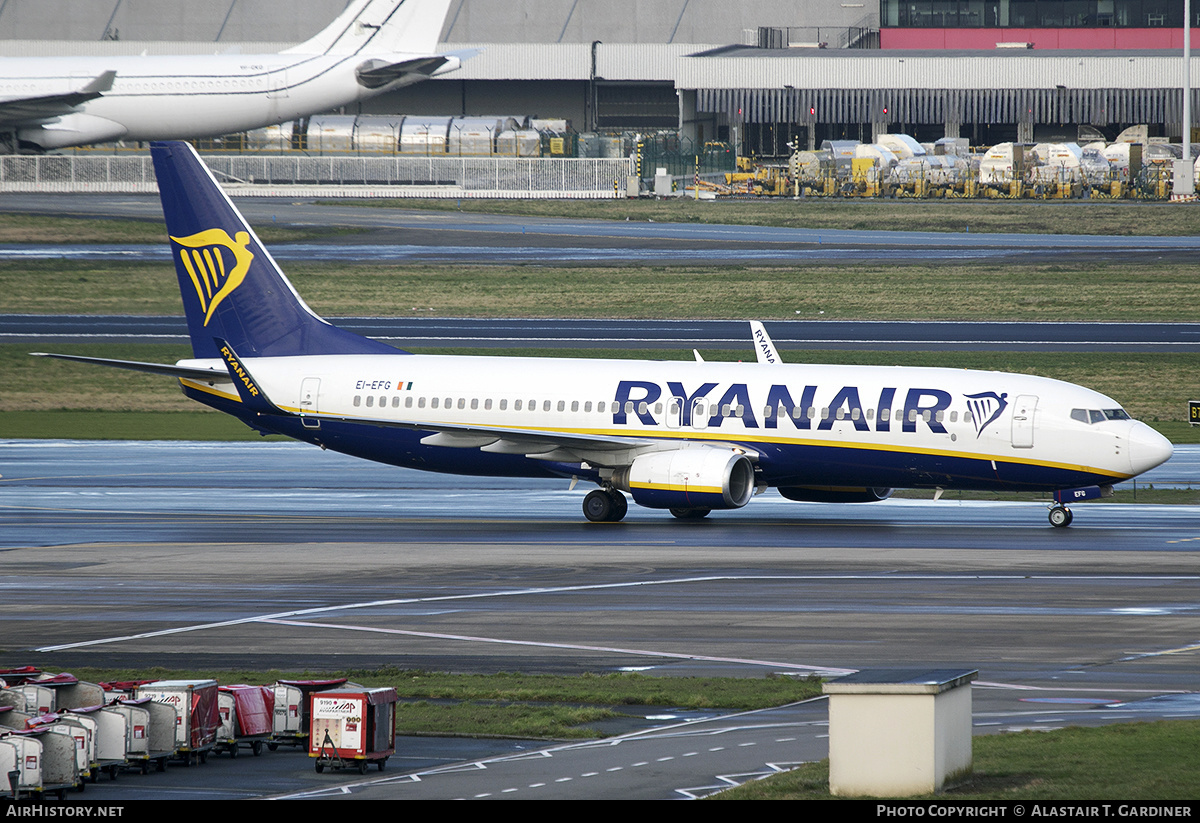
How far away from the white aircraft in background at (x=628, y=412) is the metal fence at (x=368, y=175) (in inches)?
2715

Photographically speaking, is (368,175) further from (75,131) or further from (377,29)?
→ (75,131)

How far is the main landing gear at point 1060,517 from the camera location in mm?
40125

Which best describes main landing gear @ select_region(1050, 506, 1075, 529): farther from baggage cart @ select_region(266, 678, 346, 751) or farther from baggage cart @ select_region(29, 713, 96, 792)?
baggage cart @ select_region(29, 713, 96, 792)

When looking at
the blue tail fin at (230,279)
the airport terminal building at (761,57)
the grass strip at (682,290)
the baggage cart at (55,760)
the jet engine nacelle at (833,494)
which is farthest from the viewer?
the airport terminal building at (761,57)

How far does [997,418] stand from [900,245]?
56.1 meters

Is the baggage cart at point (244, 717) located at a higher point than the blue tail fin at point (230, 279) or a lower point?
lower

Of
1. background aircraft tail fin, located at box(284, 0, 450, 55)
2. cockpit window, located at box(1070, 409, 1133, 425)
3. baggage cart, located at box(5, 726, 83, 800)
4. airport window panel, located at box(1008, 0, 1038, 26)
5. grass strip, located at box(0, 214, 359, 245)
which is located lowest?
baggage cart, located at box(5, 726, 83, 800)

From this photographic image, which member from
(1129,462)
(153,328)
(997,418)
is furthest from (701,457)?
(153,328)

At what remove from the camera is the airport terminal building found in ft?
434

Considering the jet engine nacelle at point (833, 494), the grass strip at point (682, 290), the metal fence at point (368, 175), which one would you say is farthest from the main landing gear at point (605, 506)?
the metal fence at point (368, 175)

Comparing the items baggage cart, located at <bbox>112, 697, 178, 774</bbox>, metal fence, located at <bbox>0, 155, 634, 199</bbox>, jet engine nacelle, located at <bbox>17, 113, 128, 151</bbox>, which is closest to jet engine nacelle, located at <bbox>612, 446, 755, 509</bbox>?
baggage cart, located at <bbox>112, 697, 178, 774</bbox>

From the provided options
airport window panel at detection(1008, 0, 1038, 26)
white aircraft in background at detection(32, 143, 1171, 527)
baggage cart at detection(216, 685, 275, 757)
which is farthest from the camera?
airport window panel at detection(1008, 0, 1038, 26)

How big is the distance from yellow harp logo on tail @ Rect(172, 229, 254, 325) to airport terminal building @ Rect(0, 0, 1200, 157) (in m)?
93.4

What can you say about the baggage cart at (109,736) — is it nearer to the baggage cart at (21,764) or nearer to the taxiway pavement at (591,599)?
the taxiway pavement at (591,599)
